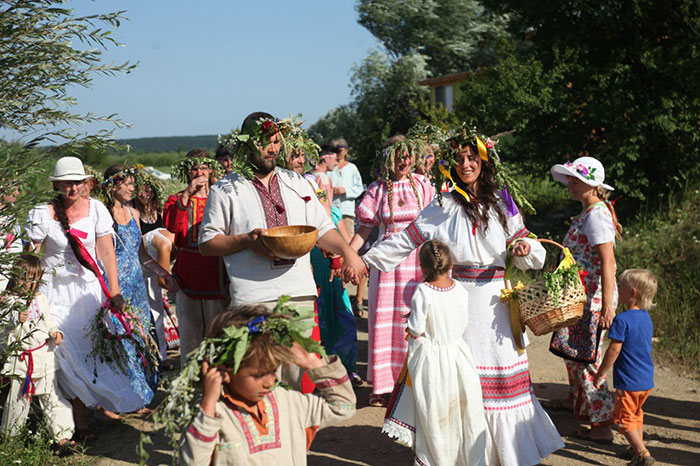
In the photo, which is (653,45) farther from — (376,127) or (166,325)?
(376,127)

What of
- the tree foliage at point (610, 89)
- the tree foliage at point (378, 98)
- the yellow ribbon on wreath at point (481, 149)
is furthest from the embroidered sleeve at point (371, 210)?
the tree foliage at point (378, 98)

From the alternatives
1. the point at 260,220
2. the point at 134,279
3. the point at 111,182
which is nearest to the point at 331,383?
the point at 260,220

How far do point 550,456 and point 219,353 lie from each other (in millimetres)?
3240

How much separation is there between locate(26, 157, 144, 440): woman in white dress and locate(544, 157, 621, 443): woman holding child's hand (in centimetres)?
350

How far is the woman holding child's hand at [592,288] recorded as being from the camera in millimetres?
5367

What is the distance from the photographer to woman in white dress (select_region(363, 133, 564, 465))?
4570 millimetres

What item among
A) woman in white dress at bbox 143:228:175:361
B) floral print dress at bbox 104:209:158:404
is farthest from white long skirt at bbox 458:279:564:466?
woman in white dress at bbox 143:228:175:361

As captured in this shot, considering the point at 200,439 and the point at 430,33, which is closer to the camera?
the point at 200,439

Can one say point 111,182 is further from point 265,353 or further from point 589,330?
point 265,353

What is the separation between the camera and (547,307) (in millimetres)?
4410

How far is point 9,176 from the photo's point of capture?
4.01m

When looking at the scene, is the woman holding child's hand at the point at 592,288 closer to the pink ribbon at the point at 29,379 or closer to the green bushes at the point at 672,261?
the green bushes at the point at 672,261

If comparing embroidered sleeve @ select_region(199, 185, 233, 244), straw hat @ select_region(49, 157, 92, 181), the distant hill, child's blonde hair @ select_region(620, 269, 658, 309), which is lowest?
child's blonde hair @ select_region(620, 269, 658, 309)

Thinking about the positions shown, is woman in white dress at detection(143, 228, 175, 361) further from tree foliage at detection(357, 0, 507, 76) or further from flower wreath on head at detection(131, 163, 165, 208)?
tree foliage at detection(357, 0, 507, 76)
